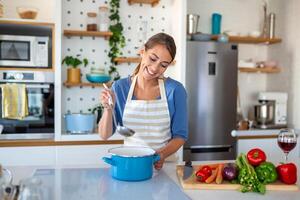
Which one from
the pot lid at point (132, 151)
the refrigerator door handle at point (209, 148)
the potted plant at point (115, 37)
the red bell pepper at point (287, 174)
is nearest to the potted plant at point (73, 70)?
the potted plant at point (115, 37)

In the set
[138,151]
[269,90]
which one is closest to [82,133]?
[138,151]

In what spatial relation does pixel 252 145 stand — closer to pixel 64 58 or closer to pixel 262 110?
pixel 262 110

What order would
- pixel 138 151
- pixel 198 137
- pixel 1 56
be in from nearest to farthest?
pixel 138 151 → pixel 1 56 → pixel 198 137

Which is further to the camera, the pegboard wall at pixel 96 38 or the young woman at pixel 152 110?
the pegboard wall at pixel 96 38

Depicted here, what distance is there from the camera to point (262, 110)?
125 inches

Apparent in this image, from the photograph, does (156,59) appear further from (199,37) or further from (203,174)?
(199,37)

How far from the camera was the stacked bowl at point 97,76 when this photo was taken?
2.84 meters

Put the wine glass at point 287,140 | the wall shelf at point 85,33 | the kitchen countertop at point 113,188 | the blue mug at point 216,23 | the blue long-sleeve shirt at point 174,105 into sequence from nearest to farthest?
the kitchen countertop at point 113,188
the wine glass at point 287,140
the blue long-sleeve shirt at point 174,105
the wall shelf at point 85,33
the blue mug at point 216,23

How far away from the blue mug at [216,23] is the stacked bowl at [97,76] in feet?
3.85

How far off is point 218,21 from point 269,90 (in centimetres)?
96

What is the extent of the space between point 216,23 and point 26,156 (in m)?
2.13

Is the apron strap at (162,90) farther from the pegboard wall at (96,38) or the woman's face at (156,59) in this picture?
the pegboard wall at (96,38)

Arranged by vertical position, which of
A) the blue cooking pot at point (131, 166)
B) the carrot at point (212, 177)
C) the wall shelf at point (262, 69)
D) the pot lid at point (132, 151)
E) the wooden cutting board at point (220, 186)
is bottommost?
the wooden cutting board at point (220, 186)

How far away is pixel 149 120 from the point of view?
5.09ft
